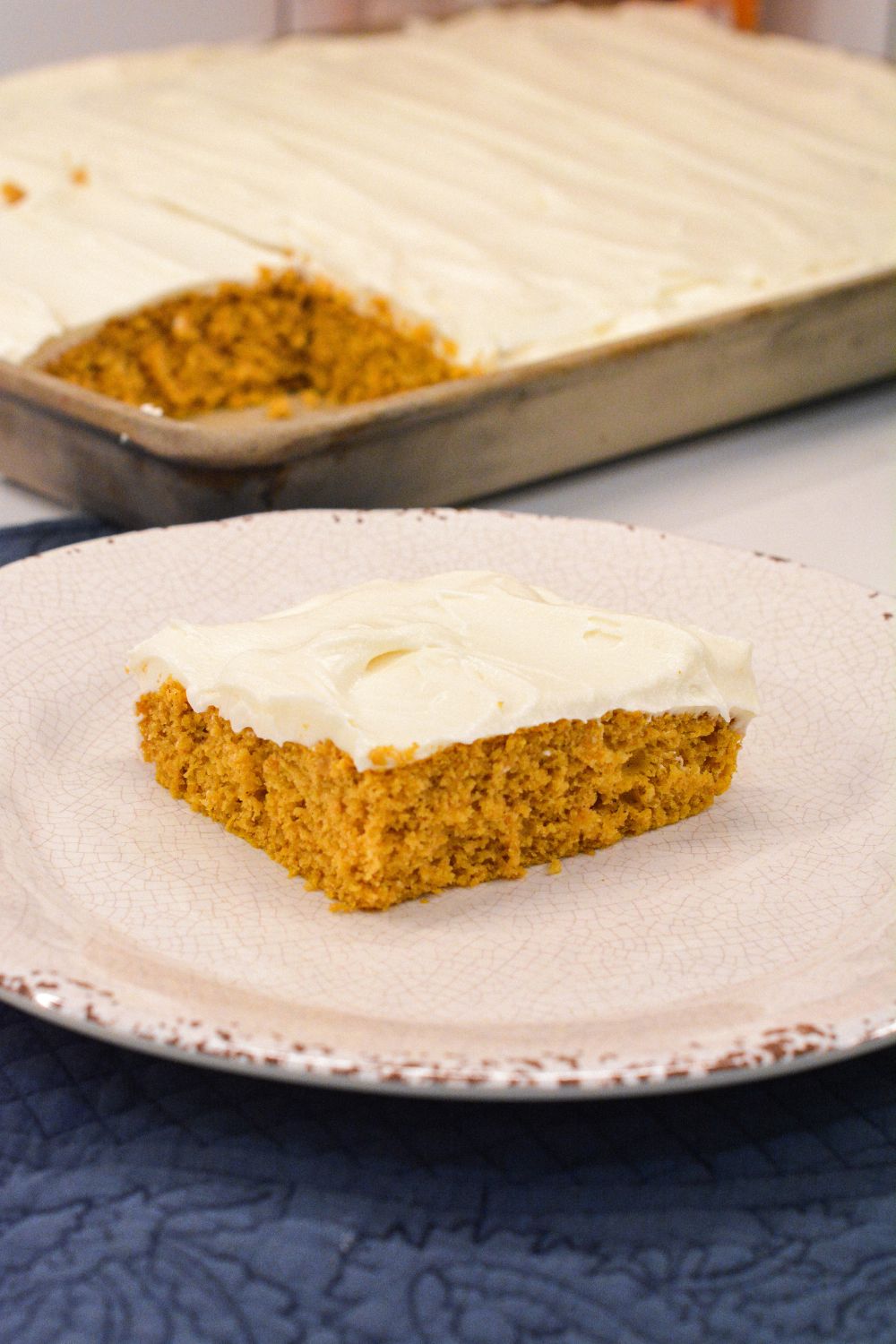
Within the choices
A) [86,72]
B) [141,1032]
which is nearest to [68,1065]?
[141,1032]

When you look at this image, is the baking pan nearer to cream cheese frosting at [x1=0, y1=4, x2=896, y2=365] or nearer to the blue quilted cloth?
cream cheese frosting at [x1=0, y1=4, x2=896, y2=365]

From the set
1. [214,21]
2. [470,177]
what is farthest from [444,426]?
[214,21]

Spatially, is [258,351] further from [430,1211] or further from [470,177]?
[430,1211]

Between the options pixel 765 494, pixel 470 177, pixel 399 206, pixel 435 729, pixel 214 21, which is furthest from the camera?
pixel 214 21

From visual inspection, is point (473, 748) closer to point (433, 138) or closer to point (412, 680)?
point (412, 680)

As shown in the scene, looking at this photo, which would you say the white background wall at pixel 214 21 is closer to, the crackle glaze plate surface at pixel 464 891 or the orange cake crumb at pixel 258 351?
the orange cake crumb at pixel 258 351

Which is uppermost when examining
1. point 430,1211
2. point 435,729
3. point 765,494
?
point 435,729

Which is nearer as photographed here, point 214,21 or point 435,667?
point 435,667
